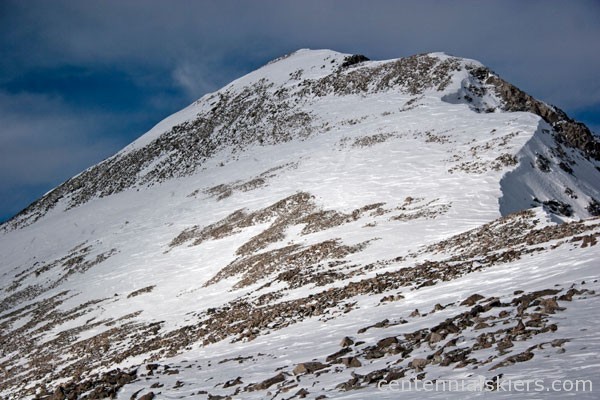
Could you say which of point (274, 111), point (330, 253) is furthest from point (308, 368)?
point (274, 111)

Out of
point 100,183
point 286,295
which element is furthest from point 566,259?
point 100,183

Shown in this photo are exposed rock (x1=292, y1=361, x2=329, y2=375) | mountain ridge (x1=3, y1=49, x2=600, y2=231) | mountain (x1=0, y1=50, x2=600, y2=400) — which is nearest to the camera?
mountain (x1=0, y1=50, x2=600, y2=400)

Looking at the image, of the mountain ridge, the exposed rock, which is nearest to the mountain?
the exposed rock

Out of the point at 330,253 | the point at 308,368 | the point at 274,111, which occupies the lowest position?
the point at 308,368

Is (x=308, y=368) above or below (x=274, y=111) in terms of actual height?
below

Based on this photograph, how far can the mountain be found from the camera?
864cm

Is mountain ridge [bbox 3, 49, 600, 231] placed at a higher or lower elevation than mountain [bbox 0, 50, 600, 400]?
higher

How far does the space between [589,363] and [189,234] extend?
147ft

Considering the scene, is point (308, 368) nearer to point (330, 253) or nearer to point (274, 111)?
point (330, 253)

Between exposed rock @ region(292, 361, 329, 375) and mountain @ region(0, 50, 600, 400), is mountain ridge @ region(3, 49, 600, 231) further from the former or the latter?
exposed rock @ region(292, 361, 329, 375)

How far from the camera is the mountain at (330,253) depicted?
28.3ft

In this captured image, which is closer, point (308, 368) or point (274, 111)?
point (308, 368)

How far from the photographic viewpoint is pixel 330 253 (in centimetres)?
2664

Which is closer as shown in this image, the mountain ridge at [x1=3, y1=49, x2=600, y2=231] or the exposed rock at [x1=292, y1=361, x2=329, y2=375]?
the exposed rock at [x1=292, y1=361, x2=329, y2=375]
